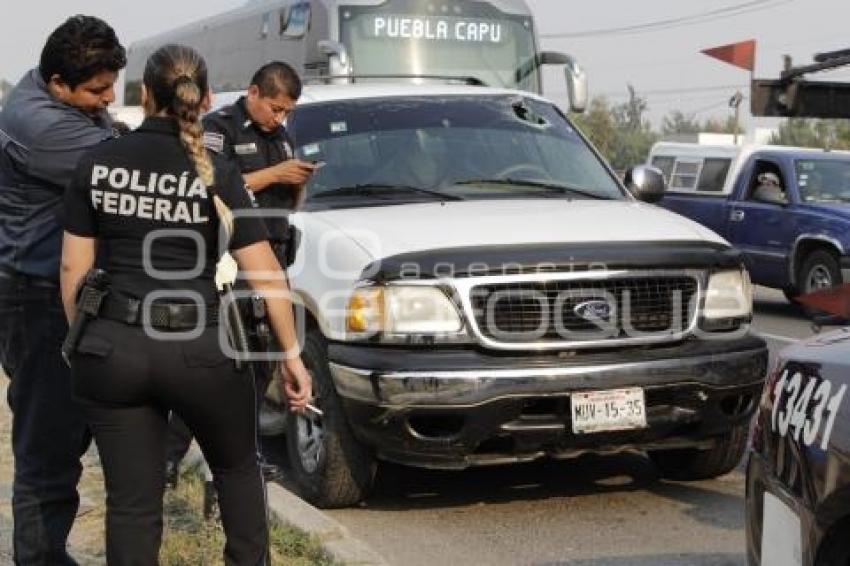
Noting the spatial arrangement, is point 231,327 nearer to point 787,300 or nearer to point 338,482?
point 338,482

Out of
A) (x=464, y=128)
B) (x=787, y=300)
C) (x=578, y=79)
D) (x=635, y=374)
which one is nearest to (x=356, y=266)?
(x=635, y=374)

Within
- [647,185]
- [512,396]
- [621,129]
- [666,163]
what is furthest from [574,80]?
[621,129]

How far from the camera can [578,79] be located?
1590 cm

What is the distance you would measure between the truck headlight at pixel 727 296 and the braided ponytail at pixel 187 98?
274cm

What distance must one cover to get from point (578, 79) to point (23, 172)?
40.0ft

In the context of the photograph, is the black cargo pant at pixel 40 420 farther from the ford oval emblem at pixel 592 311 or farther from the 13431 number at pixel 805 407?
the 13431 number at pixel 805 407

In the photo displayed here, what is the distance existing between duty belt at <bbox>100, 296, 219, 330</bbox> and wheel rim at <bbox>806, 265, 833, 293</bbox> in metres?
11.3

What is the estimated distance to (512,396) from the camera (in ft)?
17.5

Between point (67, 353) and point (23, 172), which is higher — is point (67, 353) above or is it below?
below

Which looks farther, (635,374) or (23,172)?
(635,374)

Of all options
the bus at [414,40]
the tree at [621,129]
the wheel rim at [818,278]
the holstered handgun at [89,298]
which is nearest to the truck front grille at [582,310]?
the holstered handgun at [89,298]

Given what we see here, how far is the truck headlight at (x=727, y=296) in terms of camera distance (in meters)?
5.80

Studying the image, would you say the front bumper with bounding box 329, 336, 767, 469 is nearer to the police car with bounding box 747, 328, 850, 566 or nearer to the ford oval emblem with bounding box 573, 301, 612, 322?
the ford oval emblem with bounding box 573, 301, 612, 322

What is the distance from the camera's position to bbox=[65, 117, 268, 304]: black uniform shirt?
3.61m
